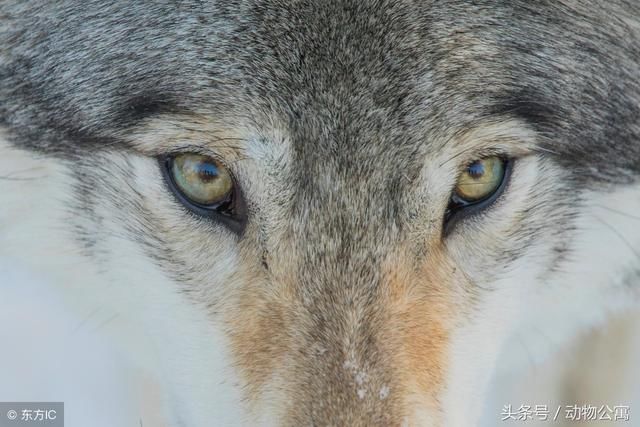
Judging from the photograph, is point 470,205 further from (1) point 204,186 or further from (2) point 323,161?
(1) point 204,186

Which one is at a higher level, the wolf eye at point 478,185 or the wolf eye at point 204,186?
the wolf eye at point 204,186

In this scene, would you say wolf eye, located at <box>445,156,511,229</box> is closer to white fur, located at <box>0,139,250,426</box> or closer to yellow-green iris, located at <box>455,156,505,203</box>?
yellow-green iris, located at <box>455,156,505,203</box>

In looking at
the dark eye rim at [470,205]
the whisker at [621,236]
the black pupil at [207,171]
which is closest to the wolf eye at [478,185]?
the dark eye rim at [470,205]

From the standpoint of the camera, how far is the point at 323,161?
1974mm

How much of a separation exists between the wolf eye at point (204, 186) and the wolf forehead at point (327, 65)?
135 mm

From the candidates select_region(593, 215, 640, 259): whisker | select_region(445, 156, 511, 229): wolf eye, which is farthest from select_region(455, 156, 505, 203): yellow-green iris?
select_region(593, 215, 640, 259): whisker

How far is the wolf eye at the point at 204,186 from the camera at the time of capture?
2.02 m

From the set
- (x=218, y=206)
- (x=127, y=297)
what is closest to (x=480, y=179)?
(x=218, y=206)

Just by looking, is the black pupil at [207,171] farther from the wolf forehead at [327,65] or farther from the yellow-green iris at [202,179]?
the wolf forehead at [327,65]

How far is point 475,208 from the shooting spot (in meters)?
2.12

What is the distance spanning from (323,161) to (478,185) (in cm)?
40

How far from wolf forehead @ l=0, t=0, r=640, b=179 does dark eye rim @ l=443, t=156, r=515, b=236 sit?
0.13 metres

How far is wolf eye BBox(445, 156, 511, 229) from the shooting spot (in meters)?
2.07

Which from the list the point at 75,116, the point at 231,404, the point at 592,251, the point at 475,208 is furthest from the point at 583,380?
the point at 75,116
